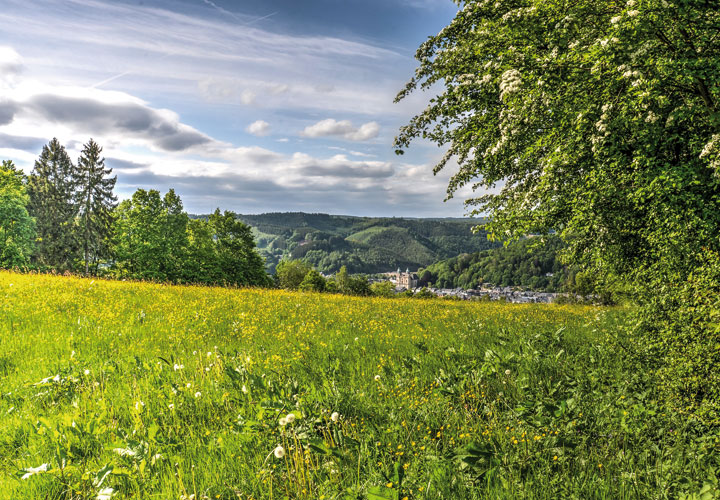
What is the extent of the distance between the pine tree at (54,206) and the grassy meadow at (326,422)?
176 ft

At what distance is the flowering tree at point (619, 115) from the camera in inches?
181

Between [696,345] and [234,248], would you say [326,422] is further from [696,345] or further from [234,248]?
[234,248]

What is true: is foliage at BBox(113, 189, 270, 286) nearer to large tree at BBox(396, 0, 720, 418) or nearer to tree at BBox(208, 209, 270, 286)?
tree at BBox(208, 209, 270, 286)

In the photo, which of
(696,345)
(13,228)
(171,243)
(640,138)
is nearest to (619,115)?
(640,138)

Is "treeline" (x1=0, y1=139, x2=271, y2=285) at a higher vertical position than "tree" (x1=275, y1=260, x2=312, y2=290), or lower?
higher

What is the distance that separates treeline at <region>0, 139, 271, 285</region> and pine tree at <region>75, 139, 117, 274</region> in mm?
119

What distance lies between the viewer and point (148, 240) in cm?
4028

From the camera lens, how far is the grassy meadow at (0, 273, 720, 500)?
2.92 m

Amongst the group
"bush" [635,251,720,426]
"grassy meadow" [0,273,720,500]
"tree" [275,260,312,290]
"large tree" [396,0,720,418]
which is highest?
"large tree" [396,0,720,418]

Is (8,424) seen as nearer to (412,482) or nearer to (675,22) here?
(412,482)

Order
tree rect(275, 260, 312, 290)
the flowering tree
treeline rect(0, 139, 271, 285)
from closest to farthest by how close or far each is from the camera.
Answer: the flowering tree → treeline rect(0, 139, 271, 285) → tree rect(275, 260, 312, 290)

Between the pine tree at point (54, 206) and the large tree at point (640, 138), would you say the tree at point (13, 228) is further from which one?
the large tree at point (640, 138)

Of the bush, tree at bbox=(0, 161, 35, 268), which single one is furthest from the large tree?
tree at bbox=(0, 161, 35, 268)

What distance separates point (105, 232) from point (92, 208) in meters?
3.96
